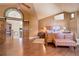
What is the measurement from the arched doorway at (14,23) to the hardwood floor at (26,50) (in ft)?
0.43

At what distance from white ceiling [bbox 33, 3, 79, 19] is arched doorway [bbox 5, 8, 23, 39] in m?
0.47

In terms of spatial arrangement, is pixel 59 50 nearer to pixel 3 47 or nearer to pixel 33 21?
pixel 33 21

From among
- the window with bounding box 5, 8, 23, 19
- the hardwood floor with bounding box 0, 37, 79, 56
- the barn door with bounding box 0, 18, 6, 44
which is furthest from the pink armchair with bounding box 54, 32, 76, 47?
the barn door with bounding box 0, 18, 6, 44

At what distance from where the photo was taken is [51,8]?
416 cm

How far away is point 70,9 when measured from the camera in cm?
409

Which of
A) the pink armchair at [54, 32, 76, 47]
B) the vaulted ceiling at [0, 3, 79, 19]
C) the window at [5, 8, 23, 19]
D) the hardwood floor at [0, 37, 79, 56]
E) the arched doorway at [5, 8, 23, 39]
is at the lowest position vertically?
the hardwood floor at [0, 37, 79, 56]

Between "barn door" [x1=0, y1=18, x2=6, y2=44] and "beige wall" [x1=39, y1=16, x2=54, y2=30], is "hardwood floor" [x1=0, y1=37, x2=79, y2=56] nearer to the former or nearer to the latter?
"barn door" [x1=0, y1=18, x2=6, y2=44]

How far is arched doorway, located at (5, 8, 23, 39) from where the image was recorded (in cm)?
410

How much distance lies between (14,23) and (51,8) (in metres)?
0.98

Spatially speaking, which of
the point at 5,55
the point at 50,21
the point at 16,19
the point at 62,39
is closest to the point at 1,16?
the point at 16,19

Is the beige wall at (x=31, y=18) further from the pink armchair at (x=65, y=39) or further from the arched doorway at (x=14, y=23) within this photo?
the pink armchair at (x=65, y=39)

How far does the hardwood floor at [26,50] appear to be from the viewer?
13.3 ft

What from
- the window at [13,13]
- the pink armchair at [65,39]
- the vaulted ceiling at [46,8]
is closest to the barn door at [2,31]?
the window at [13,13]

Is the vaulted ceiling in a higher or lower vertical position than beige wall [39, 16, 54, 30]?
higher
